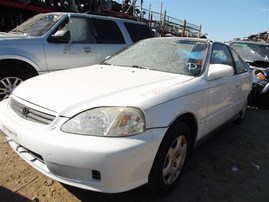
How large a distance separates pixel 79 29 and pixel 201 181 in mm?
3806

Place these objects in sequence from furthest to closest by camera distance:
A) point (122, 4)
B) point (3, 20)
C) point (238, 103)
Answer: point (122, 4) → point (3, 20) → point (238, 103)

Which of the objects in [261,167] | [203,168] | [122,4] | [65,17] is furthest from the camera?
[122,4]

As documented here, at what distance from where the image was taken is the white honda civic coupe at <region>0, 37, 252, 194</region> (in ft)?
6.81

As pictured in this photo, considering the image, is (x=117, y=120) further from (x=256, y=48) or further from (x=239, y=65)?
(x=256, y=48)

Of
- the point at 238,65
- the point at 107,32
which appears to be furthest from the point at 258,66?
the point at 107,32

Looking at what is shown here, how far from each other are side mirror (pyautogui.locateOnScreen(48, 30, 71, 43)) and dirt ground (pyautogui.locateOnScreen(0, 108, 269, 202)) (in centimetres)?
204

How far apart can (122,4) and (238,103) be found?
1183 cm

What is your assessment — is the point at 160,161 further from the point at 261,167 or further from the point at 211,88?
the point at 261,167

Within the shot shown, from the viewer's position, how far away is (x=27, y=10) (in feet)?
29.6

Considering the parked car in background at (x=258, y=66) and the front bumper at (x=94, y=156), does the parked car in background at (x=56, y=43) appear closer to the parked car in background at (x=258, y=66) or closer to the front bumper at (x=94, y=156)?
the front bumper at (x=94, y=156)

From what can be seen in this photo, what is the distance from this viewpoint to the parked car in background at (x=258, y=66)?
6414mm

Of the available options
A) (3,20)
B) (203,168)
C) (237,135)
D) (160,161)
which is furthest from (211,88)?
(3,20)

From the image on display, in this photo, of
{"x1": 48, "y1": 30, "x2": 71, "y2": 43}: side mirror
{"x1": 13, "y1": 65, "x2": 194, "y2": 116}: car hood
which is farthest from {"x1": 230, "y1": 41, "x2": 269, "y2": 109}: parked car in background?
{"x1": 48, "y1": 30, "x2": 71, "y2": 43}: side mirror

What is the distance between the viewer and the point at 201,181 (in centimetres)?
302
